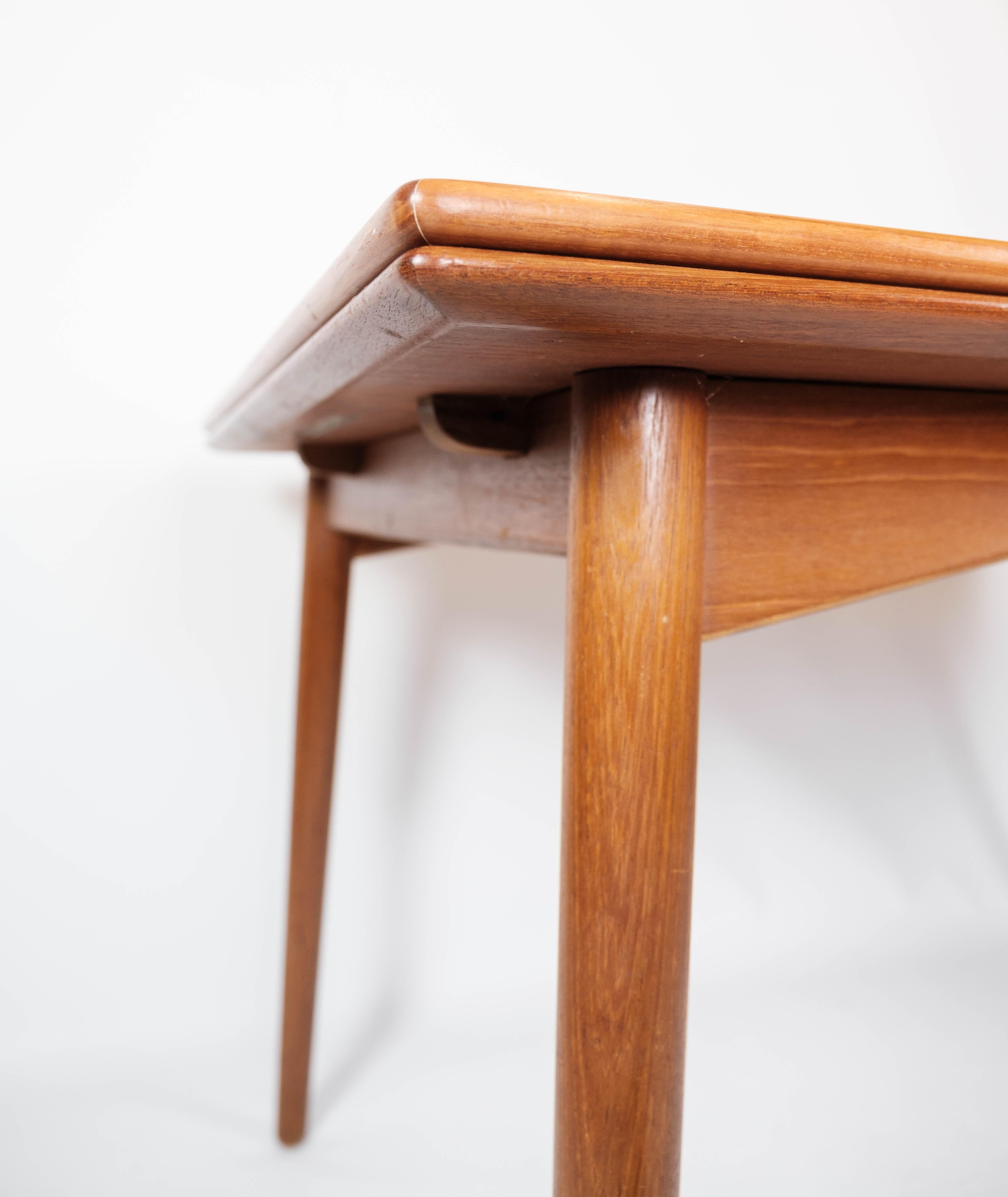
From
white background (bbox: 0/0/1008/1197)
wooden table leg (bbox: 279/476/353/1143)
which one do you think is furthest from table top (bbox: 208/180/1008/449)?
white background (bbox: 0/0/1008/1197)

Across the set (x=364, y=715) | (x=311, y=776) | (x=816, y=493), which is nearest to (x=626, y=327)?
(x=816, y=493)

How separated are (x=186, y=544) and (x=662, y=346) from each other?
94 cm

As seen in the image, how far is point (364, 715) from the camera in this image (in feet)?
4.28

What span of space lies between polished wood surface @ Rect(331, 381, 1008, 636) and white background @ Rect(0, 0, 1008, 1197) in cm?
65

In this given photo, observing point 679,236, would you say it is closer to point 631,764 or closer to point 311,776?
point 631,764

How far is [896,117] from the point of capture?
1.49 meters

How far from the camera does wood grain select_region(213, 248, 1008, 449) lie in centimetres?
32

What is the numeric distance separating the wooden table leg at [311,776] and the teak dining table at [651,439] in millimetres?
388

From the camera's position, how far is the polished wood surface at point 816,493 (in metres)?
0.44

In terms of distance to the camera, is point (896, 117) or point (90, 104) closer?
point (90, 104)

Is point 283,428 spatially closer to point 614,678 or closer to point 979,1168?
point 614,678

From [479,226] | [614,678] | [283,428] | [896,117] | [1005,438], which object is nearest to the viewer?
[479,226]

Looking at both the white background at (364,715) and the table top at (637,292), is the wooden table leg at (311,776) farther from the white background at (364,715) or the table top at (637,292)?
the table top at (637,292)

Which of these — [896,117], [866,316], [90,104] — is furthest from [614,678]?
[896,117]
